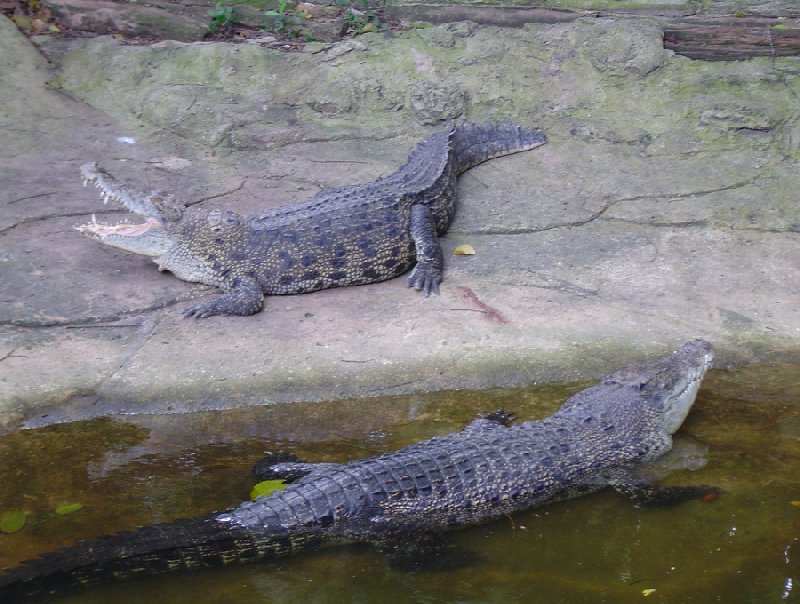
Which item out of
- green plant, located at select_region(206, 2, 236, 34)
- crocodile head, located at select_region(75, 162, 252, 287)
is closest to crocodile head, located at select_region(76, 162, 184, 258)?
crocodile head, located at select_region(75, 162, 252, 287)

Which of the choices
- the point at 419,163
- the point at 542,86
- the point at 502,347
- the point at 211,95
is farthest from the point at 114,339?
the point at 542,86

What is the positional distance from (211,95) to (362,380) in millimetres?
3467

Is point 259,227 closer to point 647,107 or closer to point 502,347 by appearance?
point 502,347

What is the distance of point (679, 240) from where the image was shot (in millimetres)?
5438

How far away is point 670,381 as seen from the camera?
408 centimetres

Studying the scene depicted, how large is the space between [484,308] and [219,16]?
3.95 meters

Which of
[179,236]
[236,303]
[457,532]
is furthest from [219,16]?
[457,532]

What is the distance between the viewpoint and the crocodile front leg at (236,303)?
4777 mm

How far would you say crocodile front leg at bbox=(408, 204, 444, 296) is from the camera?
511cm

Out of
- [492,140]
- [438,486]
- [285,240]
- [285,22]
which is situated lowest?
[438,486]

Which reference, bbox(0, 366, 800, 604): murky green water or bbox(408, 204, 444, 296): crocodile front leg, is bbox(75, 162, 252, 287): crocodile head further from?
bbox(0, 366, 800, 604): murky green water

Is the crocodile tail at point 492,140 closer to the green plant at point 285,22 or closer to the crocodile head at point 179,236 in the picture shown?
the green plant at point 285,22

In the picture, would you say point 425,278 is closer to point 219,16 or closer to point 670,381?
point 670,381

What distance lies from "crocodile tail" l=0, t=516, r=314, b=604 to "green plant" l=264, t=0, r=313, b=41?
505cm
